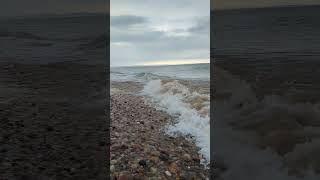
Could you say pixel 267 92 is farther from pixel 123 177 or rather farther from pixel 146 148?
pixel 123 177

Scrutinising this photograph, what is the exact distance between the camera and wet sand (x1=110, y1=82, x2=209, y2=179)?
3.32 m

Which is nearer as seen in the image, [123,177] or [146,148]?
[123,177]

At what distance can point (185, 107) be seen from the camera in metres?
4.02

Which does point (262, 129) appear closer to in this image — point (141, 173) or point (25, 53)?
point (141, 173)

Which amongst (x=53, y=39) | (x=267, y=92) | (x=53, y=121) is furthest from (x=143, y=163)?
(x=53, y=39)

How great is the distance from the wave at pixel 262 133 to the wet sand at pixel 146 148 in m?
0.29

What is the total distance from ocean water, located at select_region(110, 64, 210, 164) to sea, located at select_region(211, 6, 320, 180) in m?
0.12

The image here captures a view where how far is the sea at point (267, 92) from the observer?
140 inches

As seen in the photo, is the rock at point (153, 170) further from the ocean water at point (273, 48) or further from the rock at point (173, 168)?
the ocean water at point (273, 48)

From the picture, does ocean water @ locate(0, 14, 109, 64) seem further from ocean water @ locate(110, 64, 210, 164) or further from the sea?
the sea

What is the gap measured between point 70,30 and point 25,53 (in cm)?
55

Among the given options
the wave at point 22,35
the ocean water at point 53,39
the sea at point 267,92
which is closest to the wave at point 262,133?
the sea at point 267,92

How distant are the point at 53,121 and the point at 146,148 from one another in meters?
0.89

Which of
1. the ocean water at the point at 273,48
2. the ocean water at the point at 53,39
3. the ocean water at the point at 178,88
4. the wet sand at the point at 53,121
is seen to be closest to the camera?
the wet sand at the point at 53,121
